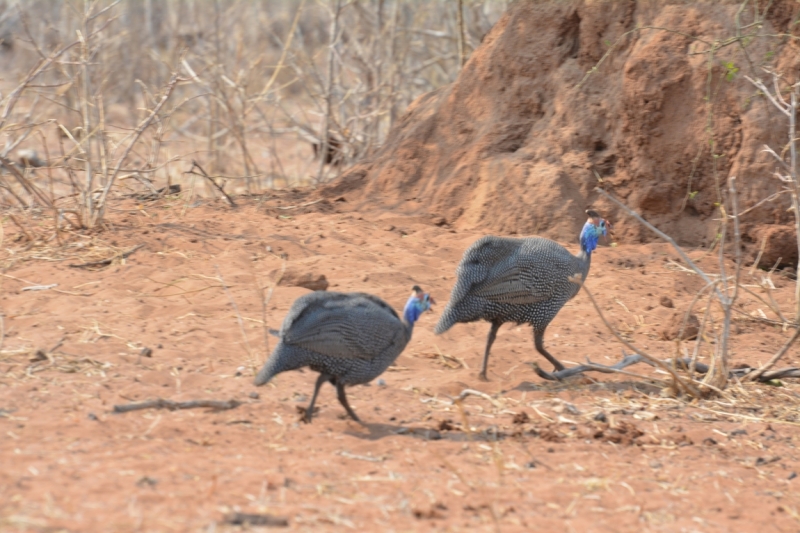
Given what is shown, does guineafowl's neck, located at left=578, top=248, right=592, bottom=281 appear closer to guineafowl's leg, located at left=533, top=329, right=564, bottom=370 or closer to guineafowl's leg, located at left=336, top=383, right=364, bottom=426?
guineafowl's leg, located at left=533, top=329, right=564, bottom=370

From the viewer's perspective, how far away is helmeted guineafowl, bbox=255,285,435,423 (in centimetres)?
423

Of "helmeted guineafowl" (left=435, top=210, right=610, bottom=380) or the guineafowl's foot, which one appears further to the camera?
the guineafowl's foot

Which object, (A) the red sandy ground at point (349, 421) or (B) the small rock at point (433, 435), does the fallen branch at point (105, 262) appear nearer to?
(A) the red sandy ground at point (349, 421)

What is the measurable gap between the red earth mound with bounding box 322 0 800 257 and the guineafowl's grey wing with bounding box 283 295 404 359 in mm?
3379

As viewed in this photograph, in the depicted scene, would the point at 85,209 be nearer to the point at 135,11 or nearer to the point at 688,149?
the point at 688,149

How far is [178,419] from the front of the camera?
4156mm

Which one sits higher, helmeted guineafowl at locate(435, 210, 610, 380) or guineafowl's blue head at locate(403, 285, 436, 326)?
guineafowl's blue head at locate(403, 285, 436, 326)

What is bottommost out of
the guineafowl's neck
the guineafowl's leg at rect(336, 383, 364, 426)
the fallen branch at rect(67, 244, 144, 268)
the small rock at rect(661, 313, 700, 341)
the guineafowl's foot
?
the small rock at rect(661, 313, 700, 341)

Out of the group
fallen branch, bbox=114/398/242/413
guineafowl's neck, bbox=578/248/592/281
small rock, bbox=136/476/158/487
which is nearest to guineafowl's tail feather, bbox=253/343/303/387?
fallen branch, bbox=114/398/242/413

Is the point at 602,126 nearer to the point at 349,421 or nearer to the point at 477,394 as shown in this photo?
the point at 477,394

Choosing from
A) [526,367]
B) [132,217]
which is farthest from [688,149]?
[132,217]

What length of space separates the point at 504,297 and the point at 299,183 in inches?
241

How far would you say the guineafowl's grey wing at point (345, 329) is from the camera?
4234 mm

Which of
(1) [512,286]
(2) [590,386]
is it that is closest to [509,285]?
(1) [512,286]
